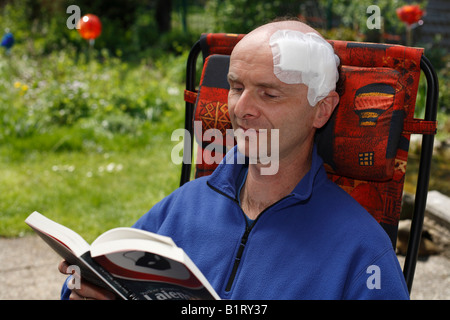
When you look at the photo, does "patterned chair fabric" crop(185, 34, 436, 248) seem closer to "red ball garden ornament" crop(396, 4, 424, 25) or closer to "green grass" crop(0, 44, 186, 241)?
"green grass" crop(0, 44, 186, 241)

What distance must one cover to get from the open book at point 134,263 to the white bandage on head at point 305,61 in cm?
65

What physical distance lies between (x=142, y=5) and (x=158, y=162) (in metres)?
9.09

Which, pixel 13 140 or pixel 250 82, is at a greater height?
pixel 250 82

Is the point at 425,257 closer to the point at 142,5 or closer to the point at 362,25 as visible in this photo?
the point at 362,25

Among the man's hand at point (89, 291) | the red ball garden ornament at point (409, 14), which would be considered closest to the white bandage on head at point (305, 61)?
the man's hand at point (89, 291)

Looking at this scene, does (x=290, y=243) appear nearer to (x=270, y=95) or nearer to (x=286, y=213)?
(x=286, y=213)

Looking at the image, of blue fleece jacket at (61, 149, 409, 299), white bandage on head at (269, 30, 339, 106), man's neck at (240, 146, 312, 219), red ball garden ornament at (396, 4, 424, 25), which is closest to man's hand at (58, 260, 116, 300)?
blue fleece jacket at (61, 149, 409, 299)

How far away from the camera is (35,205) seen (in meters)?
4.54

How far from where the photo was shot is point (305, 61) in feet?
5.38

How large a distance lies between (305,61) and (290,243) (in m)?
0.57

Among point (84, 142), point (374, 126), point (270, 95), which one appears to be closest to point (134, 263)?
point (270, 95)

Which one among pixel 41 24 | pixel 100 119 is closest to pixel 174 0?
pixel 41 24

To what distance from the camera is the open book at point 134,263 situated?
4.17 ft

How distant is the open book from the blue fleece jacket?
33 centimetres
